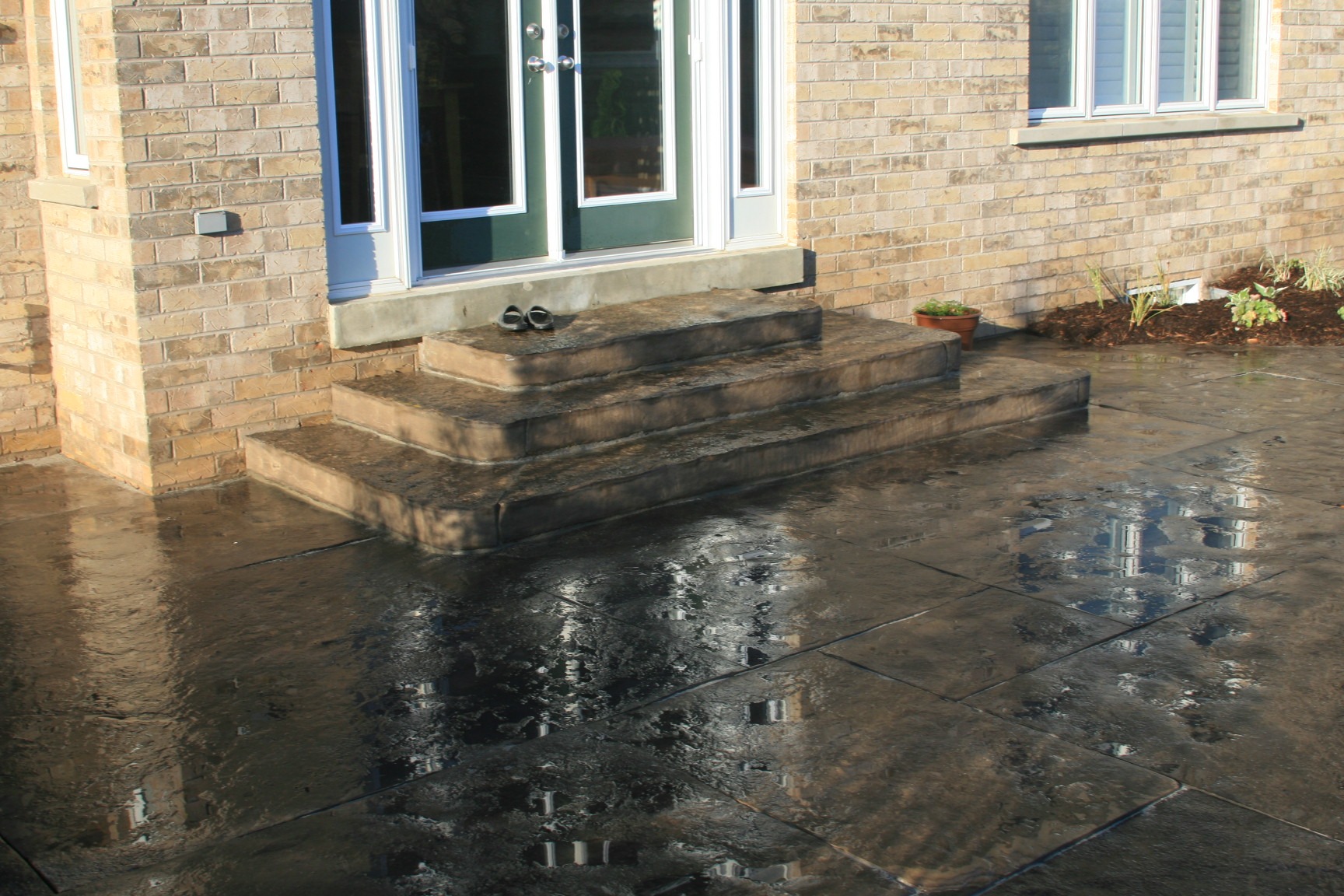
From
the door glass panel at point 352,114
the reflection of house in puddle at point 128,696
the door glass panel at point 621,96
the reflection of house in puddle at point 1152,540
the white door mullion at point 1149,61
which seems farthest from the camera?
the white door mullion at point 1149,61

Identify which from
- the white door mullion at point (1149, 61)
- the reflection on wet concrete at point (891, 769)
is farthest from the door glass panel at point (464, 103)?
the white door mullion at point (1149, 61)

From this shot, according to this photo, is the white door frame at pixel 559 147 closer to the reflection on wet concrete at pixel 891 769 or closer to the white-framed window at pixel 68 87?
the white-framed window at pixel 68 87

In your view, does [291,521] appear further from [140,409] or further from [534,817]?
[534,817]

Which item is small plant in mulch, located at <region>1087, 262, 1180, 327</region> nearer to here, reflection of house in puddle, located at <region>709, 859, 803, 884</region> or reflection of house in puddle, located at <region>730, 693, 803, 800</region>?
reflection of house in puddle, located at <region>730, 693, 803, 800</region>

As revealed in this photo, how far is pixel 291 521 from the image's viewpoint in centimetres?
604

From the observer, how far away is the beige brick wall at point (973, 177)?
8.65 metres

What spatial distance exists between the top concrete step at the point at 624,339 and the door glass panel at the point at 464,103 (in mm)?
765

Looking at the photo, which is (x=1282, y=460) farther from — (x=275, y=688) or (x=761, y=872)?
(x=275, y=688)

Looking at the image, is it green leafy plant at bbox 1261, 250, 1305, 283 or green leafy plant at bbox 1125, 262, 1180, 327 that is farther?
green leafy plant at bbox 1261, 250, 1305, 283

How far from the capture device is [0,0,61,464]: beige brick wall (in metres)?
6.66

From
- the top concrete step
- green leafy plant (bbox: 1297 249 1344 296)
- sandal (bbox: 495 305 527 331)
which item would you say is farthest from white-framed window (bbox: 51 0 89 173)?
green leafy plant (bbox: 1297 249 1344 296)

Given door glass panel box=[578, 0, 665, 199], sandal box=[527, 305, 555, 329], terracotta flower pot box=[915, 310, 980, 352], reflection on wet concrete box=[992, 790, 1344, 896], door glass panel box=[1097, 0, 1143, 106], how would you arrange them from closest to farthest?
reflection on wet concrete box=[992, 790, 1344, 896] < sandal box=[527, 305, 555, 329] < door glass panel box=[578, 0, 665, 199] < terracotta flower pot box=[915, 310, 980, 352] < door glass panel box=[1097, 0, 1143, 106]

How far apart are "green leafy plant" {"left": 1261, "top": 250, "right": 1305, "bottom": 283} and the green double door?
546cm

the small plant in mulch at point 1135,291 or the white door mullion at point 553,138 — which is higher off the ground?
the white door mullion at point 553,138
